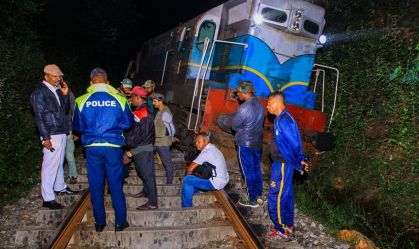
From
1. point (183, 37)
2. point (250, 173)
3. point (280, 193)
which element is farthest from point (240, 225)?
point (183, 37)

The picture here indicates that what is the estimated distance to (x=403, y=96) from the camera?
20.4 ft

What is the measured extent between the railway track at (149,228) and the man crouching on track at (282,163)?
0.43 m

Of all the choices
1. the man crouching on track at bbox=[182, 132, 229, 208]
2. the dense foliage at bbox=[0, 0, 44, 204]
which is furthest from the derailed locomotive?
the dense foliage at bbox=[0, 0, 44, 204]

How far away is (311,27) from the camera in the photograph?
7.20 metres

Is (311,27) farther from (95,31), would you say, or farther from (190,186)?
(95,31)

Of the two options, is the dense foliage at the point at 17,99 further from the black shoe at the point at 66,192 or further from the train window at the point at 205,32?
the train window at the point at 205,32

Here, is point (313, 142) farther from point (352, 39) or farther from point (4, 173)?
point (4, 173)

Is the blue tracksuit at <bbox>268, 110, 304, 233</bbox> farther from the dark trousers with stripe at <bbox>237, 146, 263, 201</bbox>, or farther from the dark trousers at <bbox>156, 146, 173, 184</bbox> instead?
the dark trousers at <bbox>156, 146, 173, 184</bbox>

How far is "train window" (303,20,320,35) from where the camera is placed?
23.4ft

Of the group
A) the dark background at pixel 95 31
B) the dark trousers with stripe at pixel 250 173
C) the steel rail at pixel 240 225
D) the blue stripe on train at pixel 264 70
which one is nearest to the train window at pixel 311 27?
the blue stripe on train at pixel 264 70

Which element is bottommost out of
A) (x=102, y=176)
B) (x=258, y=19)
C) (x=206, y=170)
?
(x=102, y=176)

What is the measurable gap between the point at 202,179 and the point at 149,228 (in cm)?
101

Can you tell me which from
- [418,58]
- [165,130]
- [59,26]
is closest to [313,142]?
[418,58]

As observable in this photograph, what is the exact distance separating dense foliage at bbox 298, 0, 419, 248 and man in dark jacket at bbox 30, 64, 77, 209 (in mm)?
3593
